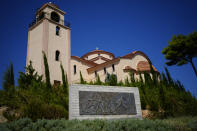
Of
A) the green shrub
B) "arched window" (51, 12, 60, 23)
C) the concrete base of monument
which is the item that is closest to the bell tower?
"arched window" (51, 12, 60, 23)

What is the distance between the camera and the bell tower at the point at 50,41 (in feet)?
65.8

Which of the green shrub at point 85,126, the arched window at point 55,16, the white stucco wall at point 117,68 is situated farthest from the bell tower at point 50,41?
the green shrub at point 85,126

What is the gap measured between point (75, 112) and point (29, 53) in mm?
17907

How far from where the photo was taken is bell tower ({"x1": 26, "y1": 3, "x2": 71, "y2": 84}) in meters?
20.1

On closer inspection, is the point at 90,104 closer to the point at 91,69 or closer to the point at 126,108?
the point at 126,108

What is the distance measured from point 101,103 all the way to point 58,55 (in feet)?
50.4

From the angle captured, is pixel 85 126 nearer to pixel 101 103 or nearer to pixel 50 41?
pixel 101 103

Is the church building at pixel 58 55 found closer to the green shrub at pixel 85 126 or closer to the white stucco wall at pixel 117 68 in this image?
the white stucco wall at pixel 117 68

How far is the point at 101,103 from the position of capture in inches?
316

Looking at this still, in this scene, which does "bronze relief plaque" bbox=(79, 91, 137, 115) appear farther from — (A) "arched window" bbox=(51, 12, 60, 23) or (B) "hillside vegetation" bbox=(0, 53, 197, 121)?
(A) "arched window" bbox=(51, 12, 60, 23)

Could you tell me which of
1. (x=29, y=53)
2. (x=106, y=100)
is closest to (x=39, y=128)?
(x=106, y=100)

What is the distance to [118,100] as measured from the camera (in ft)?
28.0

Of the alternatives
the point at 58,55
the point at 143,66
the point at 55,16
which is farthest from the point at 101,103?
the point at 55,16

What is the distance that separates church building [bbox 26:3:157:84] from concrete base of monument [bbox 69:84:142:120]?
1103cm
